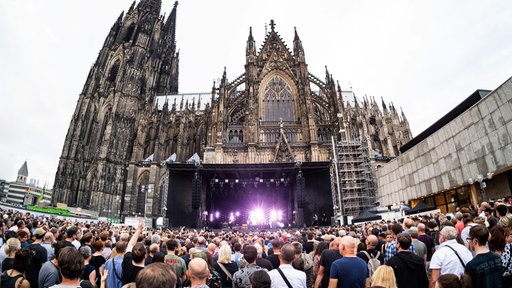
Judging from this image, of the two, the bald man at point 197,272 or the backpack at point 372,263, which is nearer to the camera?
the bald man at point 197,272

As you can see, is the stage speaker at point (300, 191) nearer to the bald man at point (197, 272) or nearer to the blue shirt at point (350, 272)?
the blue shirt at point (350, 272)

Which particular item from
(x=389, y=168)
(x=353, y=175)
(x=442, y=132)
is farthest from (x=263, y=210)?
(x=442, y=132)

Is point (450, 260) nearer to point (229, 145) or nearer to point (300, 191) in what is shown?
point (300, 191)

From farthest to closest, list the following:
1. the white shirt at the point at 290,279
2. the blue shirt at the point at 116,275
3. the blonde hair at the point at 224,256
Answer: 1. the blonde hair at the point at 224,256
2. the blue shirt at the point at 116,275
3. the white shirt at the point at 290,279

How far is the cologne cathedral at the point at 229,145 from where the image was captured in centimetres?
2369

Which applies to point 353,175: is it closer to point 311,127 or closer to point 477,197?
point 311,127

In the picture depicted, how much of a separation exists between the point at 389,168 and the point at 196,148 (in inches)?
888

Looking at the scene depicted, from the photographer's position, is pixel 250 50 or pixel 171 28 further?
pixel 171 28

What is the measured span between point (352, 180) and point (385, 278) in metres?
23.2

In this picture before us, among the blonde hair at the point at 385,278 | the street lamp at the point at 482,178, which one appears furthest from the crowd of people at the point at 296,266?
the street lamp at the point at 482,178

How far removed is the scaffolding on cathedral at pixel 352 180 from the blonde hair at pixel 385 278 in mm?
20234

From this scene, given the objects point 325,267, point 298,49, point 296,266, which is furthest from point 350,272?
point 298,49

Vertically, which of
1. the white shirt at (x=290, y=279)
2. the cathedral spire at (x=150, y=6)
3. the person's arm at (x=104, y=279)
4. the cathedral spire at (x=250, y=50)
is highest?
the cathedral spire at (x=150, y=6)

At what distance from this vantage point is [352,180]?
24.3m
